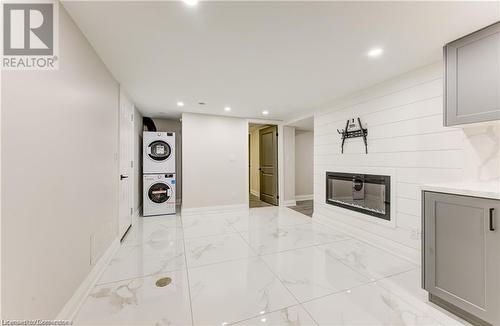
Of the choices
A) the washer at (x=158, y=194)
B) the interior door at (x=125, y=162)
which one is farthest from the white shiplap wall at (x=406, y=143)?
the washer at (x=158, y=194)

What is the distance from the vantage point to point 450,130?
6.75ft

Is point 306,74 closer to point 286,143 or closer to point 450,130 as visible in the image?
point 450,130

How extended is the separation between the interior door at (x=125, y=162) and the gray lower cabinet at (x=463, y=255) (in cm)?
357

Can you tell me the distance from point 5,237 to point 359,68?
3.22 metres

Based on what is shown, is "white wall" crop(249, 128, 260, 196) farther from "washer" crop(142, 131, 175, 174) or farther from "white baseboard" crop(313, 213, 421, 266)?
"white baseboard" crop(313, 213, 421, 266)

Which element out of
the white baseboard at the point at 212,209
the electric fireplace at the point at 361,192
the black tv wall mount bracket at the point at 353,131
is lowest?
the white baseboard at the point at 212,209

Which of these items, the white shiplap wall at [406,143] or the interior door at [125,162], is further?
the interior door at [125,162]

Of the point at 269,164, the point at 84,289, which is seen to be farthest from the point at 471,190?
the point at 269,164

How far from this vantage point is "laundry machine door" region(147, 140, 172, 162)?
4402 mm

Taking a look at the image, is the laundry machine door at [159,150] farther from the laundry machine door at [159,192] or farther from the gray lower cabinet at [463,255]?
the gray lower cabinet at [463,255]

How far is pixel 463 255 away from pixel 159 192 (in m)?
4.73

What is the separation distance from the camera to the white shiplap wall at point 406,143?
212 cm

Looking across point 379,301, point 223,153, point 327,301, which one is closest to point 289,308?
point 327,301

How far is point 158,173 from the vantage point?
14.7 ft
